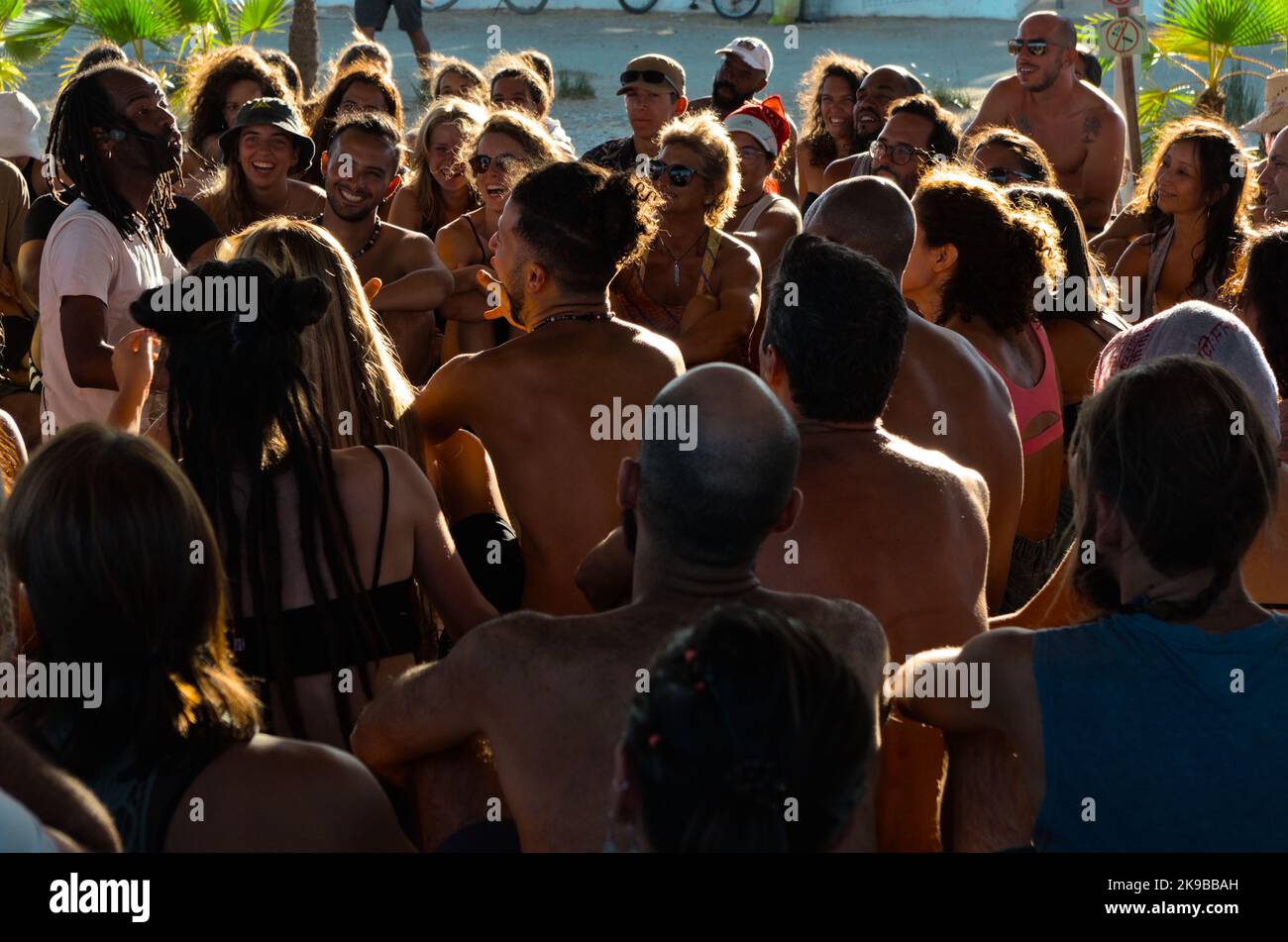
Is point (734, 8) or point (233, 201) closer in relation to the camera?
point (233, 201)

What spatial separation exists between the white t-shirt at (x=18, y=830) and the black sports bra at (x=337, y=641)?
3.09 ft

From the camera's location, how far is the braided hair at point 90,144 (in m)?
3.93

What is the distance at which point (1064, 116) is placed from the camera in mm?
7195

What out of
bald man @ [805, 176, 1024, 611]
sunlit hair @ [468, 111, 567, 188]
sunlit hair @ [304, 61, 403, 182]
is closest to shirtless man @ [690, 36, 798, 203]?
sunlit hair @ [304, 61, 403, 182]

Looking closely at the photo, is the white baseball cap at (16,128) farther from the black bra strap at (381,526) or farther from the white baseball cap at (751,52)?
the black bra strap at (381,526)

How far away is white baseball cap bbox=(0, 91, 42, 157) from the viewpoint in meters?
5.97

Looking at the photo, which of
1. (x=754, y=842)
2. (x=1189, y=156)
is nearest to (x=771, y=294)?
(x=754, y=842)

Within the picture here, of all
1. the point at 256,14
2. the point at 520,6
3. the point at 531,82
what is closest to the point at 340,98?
the point at 531,82

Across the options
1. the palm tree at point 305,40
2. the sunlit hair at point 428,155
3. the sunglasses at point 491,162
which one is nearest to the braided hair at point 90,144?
the sunglasses at point 491,162

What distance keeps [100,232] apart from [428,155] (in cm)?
217

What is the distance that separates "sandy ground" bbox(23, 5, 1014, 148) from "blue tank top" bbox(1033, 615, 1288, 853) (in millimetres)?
15828

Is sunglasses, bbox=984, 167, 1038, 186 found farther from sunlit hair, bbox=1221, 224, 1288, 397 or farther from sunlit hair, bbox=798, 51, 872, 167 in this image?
sunlit hair, bbox=798, 51, 872, 167

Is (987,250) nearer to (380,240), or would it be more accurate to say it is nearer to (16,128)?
(380,240)
